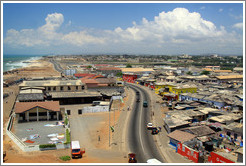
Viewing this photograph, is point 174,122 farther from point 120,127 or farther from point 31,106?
point 31,106

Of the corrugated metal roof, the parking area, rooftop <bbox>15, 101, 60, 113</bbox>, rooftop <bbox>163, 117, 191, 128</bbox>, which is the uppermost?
rooftop <bbox>15, 101, 60, 113</bbox>

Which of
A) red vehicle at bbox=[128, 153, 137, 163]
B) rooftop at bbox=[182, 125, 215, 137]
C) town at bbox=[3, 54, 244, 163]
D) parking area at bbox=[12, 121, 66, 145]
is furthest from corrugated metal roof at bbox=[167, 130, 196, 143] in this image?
parking area at bbox=[12, 121, 66, 145]

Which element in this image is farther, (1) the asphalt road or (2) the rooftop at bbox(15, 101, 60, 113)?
(2) the rooftop at bbox(15, 101, 60, 113)

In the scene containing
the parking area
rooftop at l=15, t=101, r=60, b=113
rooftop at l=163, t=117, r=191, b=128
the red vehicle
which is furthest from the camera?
rooftop at l=15, t=101, r=60, b=113

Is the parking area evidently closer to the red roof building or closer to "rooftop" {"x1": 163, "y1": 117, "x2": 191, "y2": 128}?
the red roof building

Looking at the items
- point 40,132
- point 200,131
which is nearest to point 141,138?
point 200,131

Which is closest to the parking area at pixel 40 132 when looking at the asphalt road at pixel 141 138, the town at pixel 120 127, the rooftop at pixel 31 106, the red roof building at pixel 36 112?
the town at pixel 120 127

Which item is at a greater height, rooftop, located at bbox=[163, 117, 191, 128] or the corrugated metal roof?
rooftop, located at bbox=[163, 117, 191, 128]
